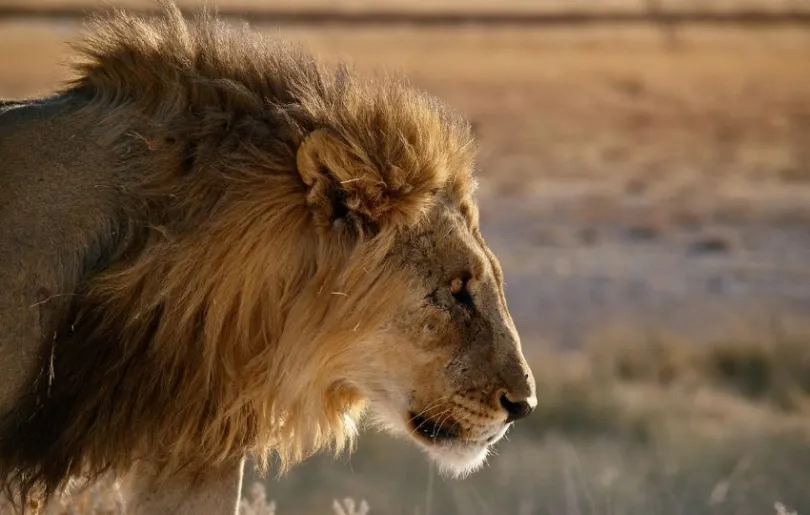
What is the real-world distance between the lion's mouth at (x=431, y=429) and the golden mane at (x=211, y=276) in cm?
26

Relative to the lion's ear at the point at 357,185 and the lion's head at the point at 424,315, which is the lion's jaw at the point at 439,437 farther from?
the lion's ear at the point at 357,185

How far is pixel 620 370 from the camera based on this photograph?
1372 centimetres

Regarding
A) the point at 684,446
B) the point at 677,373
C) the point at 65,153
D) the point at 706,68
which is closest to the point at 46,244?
the point at 65,153

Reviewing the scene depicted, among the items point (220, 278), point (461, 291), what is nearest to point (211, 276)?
point (220, 278)

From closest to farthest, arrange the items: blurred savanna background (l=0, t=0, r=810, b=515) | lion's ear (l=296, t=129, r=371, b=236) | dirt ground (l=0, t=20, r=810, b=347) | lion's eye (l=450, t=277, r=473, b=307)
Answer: lion's ear (l=296, t=129, r=371, b=236) → lion's eye (l=450, t=277, r=473, b=307) → blurred savanna background (l=0, t=0, r=810, b=515) → dirt ground (l=0, t=20, r=810, b=347)

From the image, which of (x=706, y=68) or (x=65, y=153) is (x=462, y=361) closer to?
(x=65, y=153)

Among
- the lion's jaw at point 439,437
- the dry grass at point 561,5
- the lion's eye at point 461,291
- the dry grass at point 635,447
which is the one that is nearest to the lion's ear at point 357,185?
the lion's eye at point 461,291

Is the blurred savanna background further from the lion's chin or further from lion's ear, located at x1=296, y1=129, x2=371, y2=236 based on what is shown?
the lion's chin

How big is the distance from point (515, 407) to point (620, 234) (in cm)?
1537

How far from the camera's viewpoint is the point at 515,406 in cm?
475

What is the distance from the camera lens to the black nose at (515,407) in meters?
4.73

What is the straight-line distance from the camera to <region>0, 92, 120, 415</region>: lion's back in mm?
4410

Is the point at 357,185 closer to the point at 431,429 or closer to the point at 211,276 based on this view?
the point at 211,276

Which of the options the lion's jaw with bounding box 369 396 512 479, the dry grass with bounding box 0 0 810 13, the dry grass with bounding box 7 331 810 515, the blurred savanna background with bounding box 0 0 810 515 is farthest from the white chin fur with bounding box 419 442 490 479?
the dry grass with bounding box 0 0 810 13
